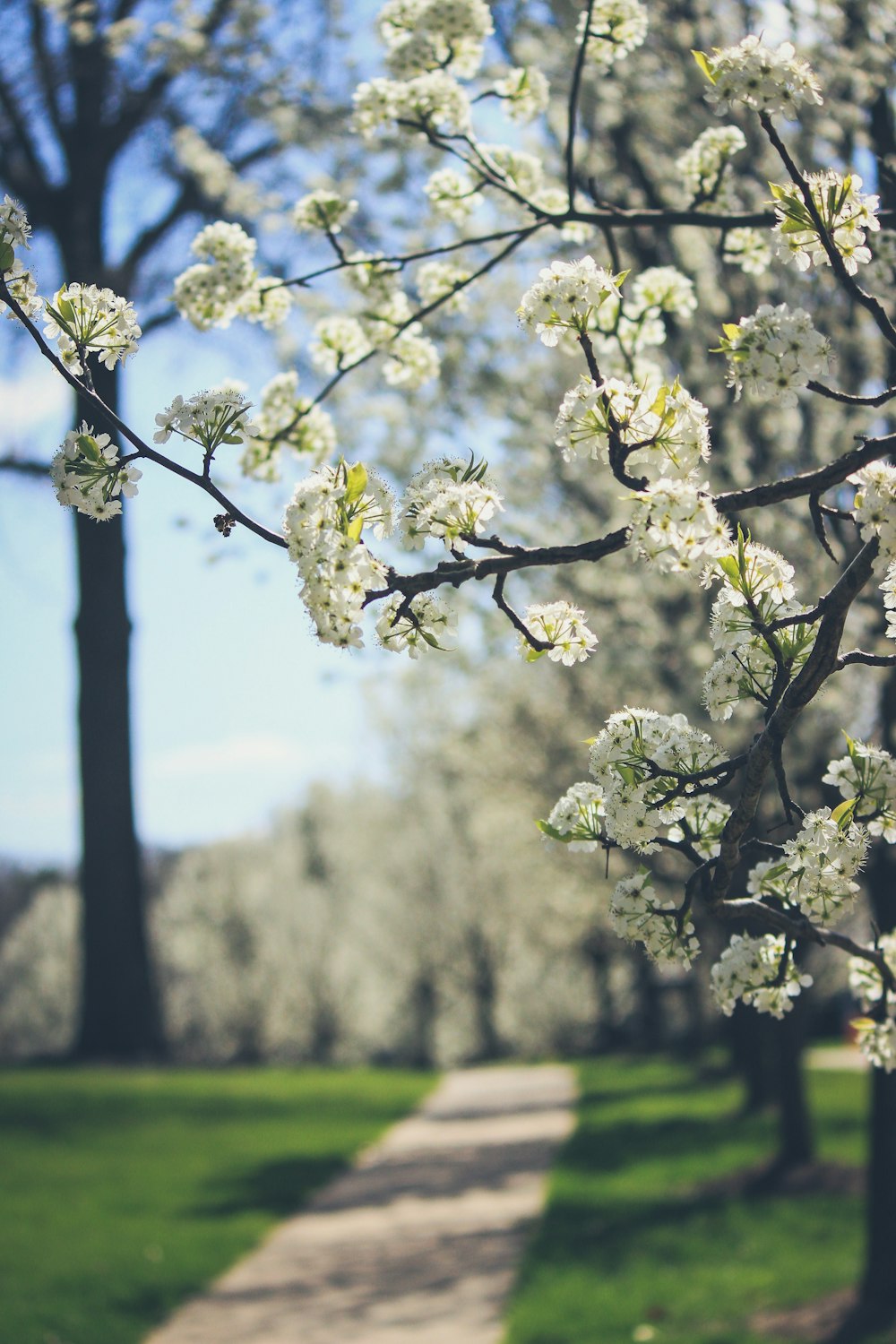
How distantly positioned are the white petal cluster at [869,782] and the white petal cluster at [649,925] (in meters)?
0.39

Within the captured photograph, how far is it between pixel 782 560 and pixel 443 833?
2845 centimetres

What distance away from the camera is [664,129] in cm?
690

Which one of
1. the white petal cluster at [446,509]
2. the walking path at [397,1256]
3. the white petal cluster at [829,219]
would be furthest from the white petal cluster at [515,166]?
the walking path at [397,1256]

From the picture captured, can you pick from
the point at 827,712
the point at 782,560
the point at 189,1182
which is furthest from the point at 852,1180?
the point at 782,560

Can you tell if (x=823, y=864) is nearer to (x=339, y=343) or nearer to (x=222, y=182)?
(x=339, y=343)

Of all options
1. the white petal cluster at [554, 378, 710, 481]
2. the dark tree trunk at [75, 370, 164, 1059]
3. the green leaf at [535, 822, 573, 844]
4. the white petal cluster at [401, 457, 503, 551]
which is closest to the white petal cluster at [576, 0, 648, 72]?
the white petal cluster at [554, 378, 710, 481]

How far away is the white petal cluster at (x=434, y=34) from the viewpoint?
11.8 ft

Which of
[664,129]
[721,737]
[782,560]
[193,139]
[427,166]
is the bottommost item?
[782,560]

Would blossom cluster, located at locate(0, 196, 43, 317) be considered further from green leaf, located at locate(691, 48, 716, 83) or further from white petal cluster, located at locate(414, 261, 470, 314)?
white petal cluster, located at locate(414, 261, 470, 314)

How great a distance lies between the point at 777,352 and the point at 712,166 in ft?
5.69

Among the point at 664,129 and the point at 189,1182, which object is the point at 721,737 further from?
the point at 189,1182

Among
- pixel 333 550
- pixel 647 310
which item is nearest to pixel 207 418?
pixel 333 550

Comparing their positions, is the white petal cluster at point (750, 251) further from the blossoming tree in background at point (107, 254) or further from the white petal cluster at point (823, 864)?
the blossoming tree in background at point (107, 254)

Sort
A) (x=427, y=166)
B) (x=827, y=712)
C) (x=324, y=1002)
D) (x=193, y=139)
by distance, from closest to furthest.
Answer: (x=427, y=166), (x=827, y=712), (x=193, y=139), (x=324, y=1002)
